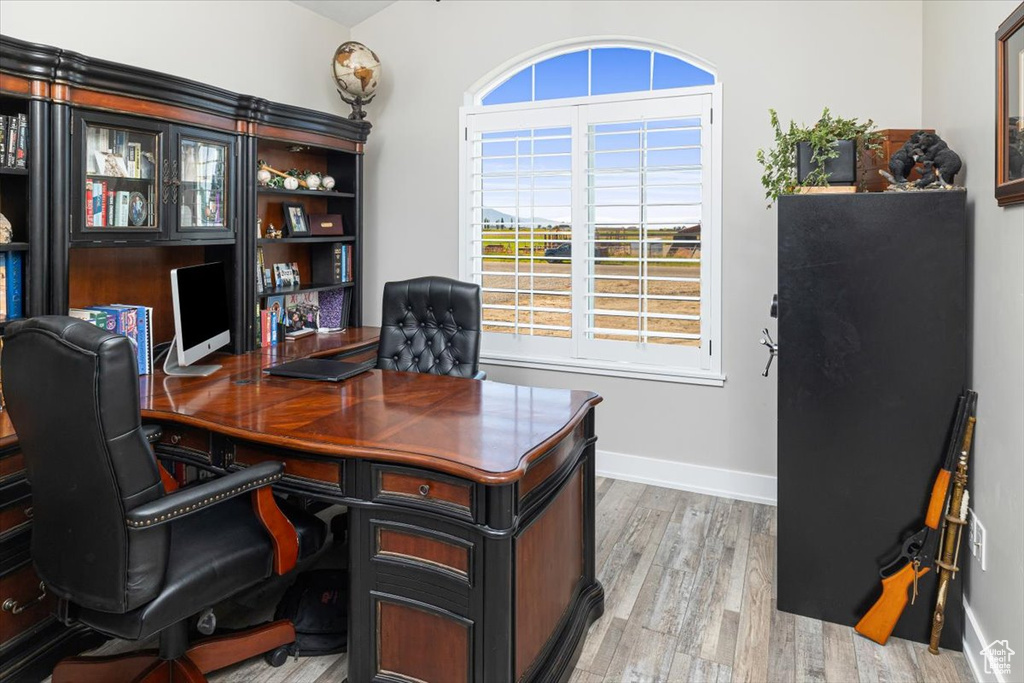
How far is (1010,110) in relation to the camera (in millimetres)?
1955

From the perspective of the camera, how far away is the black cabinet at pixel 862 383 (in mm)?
2330

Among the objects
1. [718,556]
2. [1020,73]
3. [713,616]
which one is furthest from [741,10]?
[713,616]

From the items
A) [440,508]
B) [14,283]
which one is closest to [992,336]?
[440,508]

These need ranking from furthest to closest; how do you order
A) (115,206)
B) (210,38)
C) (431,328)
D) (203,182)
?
(210,38) → (431,328) → (203,182) → (115,206)

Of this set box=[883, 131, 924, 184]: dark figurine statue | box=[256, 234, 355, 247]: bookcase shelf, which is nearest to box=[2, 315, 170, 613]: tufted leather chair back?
box=[256, 234, 355, 247]: bookcase shelf

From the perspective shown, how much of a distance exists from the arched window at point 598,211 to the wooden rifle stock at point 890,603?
1.57 meters

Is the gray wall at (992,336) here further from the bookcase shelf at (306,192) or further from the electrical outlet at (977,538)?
the bookcase shelf at (306,192)

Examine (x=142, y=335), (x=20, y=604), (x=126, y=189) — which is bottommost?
(x=20, y=604)

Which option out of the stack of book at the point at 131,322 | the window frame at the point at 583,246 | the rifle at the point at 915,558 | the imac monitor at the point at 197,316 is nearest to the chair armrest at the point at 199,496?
the imac monitor at the point at 197,316

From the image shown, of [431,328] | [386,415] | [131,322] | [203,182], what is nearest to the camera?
[386,415]

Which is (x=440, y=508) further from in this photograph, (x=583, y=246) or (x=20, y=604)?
(x=583, y=246)

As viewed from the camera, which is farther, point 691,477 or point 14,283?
point 691,477

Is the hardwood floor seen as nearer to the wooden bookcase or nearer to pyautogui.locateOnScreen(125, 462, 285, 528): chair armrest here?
the wooden bookcase

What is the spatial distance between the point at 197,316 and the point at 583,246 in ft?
7.05
